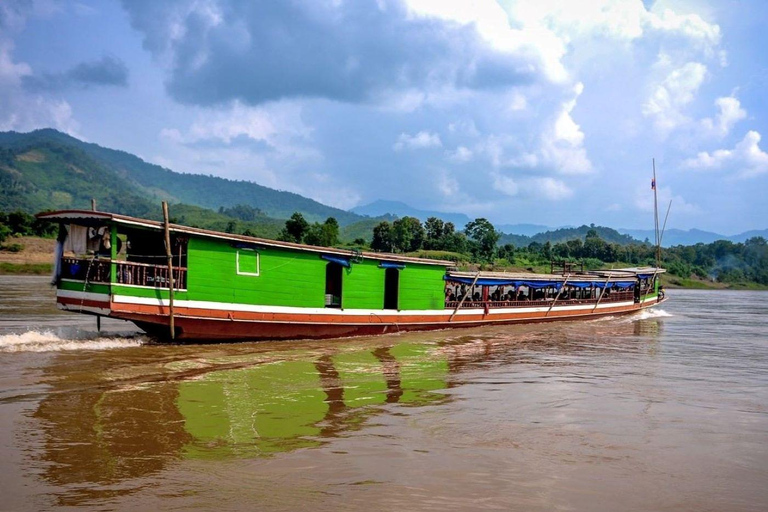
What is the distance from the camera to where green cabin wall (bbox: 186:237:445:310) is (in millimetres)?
13625

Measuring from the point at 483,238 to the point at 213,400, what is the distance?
57137 mm

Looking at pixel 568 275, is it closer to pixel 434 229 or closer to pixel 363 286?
pixel 363 286

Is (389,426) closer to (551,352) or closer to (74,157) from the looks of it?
(551,352)

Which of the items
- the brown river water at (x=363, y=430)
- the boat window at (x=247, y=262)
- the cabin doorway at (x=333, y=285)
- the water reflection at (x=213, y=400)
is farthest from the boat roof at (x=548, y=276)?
the boat window at (x=247, y=262)

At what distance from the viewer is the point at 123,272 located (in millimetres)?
12398

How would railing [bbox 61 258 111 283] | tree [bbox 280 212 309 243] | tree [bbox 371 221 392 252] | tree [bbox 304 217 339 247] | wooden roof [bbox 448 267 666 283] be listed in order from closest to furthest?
railing [bbox 61 258 111 283], wooden roof [bbox 448 267 666 283], tree [bbox 280 212 309 243], tree [bbox 304 217 339 247], tree [bbox 371 221 392 252]

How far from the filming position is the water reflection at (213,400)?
605 cm

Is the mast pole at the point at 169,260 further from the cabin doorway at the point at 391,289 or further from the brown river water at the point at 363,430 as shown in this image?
the cabin doorway at the point at 391,289

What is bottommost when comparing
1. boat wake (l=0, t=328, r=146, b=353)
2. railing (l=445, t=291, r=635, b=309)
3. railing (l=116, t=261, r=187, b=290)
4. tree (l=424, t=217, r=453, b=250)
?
boat wake (l=0, t=328, r=146, b=353)

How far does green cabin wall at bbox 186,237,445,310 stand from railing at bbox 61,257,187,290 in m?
0.29

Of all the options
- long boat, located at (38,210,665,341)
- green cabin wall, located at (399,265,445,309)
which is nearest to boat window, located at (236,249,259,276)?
long boat, located at (38,210,665,341)

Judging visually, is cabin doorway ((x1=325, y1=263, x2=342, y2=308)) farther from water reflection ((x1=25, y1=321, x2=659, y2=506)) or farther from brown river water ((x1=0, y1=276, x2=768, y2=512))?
brown river water ((x1=0, y1=276, x2=768, y2=512))

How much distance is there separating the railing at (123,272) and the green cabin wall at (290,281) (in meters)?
0.29

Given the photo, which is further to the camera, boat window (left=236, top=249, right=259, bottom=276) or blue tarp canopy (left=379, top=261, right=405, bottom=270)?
blue tarp canopy (left=379, top=261, right=405, bottom=270)
